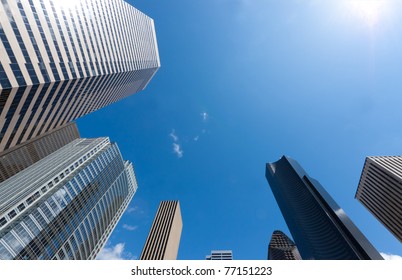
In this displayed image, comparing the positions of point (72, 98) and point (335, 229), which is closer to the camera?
point (72, 98)

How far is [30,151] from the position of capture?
516 ft

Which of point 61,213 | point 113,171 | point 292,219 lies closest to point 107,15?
point 61,213

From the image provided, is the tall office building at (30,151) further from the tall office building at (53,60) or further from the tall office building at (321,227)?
the tall office building at (321,227)

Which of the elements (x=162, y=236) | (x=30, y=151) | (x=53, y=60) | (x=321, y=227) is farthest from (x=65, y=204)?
(x=321, y=227)

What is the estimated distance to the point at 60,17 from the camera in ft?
215

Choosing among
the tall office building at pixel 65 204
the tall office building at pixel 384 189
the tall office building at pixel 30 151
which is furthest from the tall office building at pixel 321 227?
the tall office building at pixel 30 151

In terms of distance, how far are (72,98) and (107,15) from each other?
4052 centimetres

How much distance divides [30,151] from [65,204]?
76.4 metres

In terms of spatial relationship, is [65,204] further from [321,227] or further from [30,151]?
[321,227]

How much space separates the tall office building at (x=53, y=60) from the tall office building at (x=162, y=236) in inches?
2901
